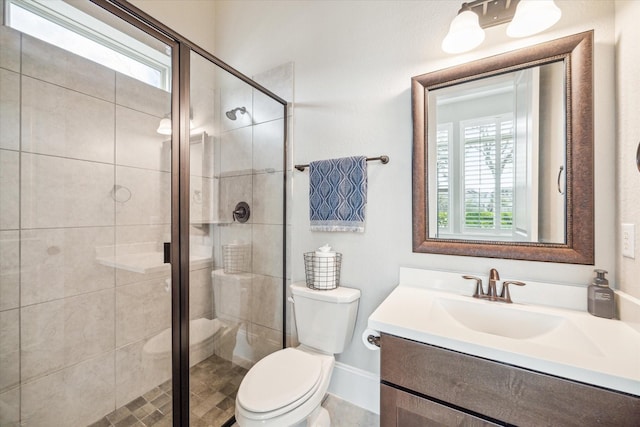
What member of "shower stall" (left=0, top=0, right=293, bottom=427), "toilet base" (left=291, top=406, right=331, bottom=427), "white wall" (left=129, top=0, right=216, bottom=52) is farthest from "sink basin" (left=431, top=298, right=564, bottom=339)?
"white wall" (left=129, top=0, right=216, bottom=52)

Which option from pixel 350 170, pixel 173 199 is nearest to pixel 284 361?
pixel 173 199

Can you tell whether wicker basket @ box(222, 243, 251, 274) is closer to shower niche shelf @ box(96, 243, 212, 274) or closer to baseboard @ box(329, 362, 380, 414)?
A: shower niche shelf @ box(96, 243, 212, 274)

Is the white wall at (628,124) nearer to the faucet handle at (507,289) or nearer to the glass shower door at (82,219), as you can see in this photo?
the faucet handle at (507,289)

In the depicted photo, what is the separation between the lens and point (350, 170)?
1.48m

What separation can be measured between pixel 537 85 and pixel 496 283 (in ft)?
2.82

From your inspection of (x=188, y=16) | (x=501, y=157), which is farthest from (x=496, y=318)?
(x=188, y=16)

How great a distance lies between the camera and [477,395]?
74 centimetres

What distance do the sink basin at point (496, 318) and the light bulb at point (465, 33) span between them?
1115 mm

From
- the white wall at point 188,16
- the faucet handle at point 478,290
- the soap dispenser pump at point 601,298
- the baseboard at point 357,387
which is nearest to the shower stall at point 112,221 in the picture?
the baseboard at point 357,387

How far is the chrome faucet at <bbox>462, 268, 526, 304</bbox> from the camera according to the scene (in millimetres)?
1071

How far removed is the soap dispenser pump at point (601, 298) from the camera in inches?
35.8

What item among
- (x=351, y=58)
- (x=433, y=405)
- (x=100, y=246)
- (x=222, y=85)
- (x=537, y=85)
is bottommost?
(x=433, y=405)

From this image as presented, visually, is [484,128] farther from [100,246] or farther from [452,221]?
[100,246]

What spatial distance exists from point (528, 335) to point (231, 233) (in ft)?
4.85
